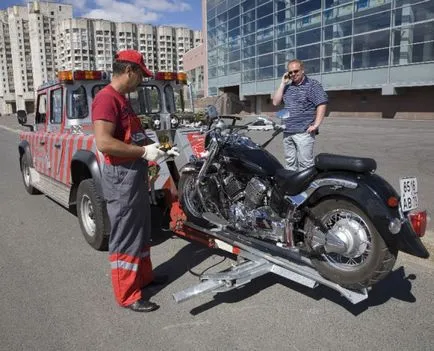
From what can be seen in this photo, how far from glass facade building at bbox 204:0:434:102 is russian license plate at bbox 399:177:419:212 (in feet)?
89.7

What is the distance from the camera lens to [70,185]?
18.6ft

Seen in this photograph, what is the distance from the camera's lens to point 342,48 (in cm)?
3256

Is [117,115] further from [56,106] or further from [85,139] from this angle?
[56,106]

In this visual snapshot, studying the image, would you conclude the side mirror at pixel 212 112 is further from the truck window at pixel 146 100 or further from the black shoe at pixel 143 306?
the truck window at pixel 146 100

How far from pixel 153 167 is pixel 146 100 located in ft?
7.04

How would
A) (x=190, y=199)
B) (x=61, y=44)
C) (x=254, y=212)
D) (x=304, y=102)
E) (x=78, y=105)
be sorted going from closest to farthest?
(x=254, y=212) < (x=190, y=199) < (x=304, y=102) < (x=78, y=105) < (x=61, y=44)

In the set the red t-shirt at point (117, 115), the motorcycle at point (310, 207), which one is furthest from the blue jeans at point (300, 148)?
the red t-shirt at point (117, 115)

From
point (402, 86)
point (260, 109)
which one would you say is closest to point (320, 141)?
point (402, 86)

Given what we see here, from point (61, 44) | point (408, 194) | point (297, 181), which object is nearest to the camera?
point (408, 194)

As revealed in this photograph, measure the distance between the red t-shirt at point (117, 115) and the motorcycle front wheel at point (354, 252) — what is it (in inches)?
65.0

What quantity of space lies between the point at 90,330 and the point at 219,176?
190 centimetres

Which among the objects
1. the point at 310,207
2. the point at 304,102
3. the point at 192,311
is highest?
the point at 304,102

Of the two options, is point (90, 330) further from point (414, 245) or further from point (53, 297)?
point (414, 245)

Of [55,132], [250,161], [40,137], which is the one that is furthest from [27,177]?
[250,161]
